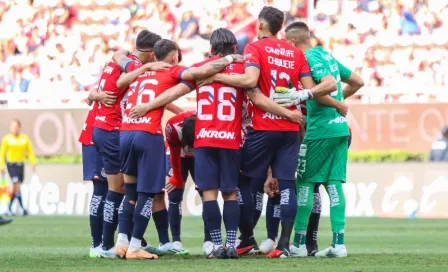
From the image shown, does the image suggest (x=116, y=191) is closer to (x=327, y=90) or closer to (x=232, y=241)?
(x=232, y=241)

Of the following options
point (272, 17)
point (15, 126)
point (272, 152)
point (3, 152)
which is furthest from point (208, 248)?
point (3, 152)

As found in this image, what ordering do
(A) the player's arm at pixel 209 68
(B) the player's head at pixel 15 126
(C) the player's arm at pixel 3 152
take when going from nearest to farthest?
(A) the player's arm at pixel 209 68 → (B) the player's head at pixel 15 126 → (C) the player's arm at pixel 3 152

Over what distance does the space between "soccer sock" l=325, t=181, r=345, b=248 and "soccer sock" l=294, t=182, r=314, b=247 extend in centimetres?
21

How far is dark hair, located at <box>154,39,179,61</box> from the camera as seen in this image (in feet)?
35.2

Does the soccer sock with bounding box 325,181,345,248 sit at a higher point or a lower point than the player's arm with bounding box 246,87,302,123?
lower

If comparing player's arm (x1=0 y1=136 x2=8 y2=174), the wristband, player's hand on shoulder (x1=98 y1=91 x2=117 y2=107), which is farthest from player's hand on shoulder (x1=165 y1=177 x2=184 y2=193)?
player's arm (x1=0 y1=136 x2=8 y2=174)

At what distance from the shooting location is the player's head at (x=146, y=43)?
11.1 meters

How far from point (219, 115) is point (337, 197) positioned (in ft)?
5.05

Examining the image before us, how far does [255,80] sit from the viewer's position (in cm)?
1028

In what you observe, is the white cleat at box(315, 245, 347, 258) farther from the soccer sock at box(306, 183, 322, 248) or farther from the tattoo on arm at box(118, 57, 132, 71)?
the tattoo on arm at box(118, 57, 132, 71)

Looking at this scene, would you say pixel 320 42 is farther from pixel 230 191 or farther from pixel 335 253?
pixel 230 191

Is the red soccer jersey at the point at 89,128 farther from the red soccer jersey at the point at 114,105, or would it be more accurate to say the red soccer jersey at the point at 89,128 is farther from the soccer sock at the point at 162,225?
the soccer sock at the point at 162,225

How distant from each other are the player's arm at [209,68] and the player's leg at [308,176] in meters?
1.25

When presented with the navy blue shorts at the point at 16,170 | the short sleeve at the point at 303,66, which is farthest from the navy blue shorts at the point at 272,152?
the navy blue shorts at the point at 16,170
